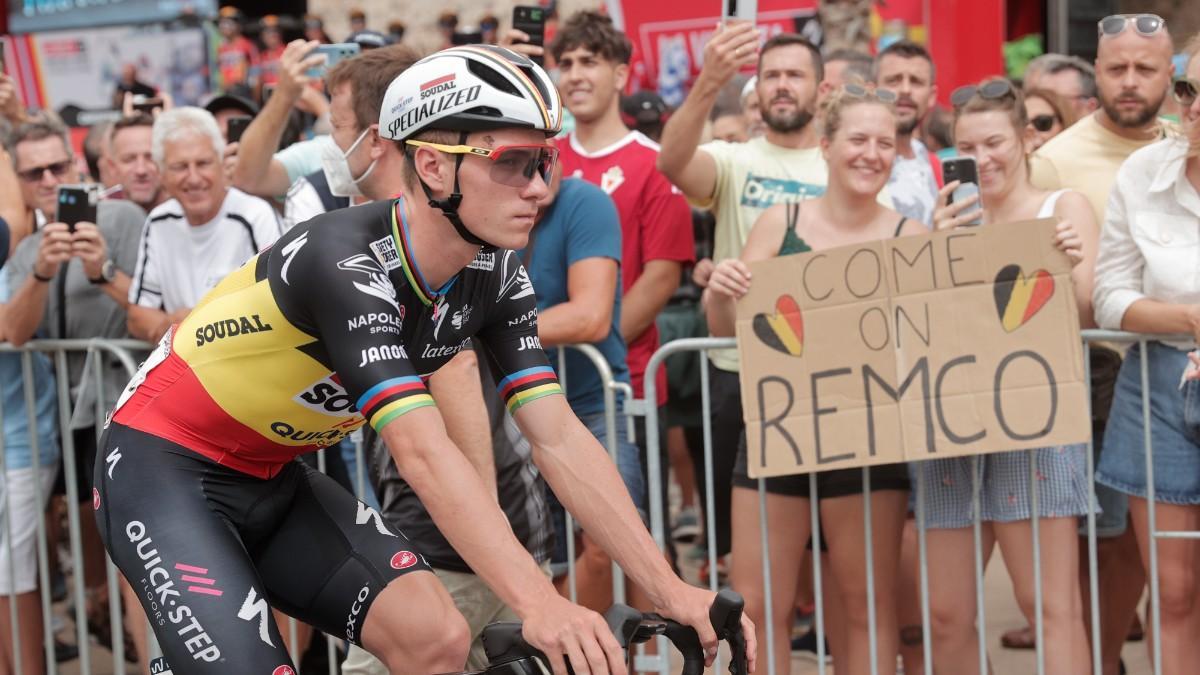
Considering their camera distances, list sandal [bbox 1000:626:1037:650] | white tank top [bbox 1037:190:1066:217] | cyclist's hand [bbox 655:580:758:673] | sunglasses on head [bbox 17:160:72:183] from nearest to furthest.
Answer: cyclist's hand [bbox 655:580:758:673] < white tank top [bbox 1037:190:1066:217] < sandal [bbox 1000:626:1037:650] < sunglasses on head [bbox 17:160:72:183]

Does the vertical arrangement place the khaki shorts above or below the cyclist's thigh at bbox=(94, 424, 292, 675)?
below

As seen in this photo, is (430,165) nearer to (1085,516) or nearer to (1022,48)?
(1085,516)

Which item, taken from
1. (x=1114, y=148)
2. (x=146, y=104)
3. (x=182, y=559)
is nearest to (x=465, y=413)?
(x=182, y=559)

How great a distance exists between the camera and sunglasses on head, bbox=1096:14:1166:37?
5875 millimetres

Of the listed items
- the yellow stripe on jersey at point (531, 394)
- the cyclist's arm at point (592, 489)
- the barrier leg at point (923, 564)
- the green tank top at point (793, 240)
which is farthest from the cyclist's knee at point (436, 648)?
the green tank top at point (793, 240)

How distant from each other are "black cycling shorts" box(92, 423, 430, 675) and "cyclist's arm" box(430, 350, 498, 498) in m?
→ 0.42

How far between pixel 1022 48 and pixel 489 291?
42.1ft

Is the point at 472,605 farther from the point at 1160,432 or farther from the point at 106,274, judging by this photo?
the point at 106,274

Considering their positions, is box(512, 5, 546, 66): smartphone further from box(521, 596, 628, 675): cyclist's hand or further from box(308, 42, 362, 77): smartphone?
box(521, 596, 628, 675): cyclist's hand

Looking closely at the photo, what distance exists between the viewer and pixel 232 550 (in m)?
3.53

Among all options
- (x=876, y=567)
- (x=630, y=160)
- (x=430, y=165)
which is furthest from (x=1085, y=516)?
(x=430, y=165)

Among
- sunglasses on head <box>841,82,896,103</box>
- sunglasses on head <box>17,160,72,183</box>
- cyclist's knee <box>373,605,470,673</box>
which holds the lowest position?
cyclist's knee <box>373,605,470,673</box>

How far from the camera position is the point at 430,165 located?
3.30 metres

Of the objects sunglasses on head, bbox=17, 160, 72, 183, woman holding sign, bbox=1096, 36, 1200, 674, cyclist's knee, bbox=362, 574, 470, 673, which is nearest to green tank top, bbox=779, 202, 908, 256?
woman holding sign, bbox=1096, 36, 1200, 674
